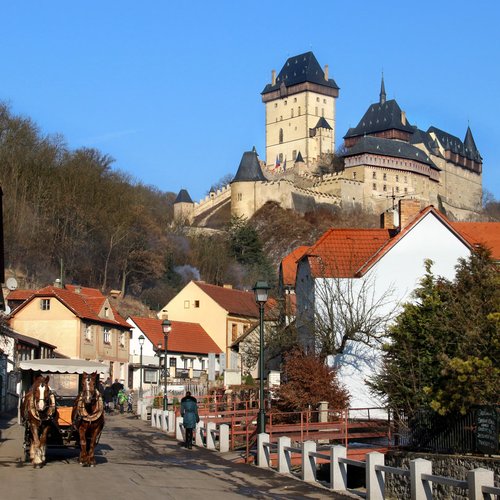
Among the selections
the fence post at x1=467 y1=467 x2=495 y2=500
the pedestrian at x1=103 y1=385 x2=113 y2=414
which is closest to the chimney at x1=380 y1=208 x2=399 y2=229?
the pedestrian at x1=103 y1=385 x2=113 y2=414

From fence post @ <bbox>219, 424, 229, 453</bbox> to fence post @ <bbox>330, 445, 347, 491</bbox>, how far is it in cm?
729

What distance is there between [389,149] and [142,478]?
150m

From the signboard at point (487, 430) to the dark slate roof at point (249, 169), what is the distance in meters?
134

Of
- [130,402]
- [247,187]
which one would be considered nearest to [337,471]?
[130,402]

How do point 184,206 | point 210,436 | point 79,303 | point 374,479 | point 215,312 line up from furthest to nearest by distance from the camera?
point 184,206
point 215,312
point 79,303
point 210,436
point 374,479

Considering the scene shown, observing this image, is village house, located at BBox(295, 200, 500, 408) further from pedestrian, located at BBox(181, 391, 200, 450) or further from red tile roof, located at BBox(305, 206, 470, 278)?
pedestrian, located at BBox(181, 391, 200, 450)

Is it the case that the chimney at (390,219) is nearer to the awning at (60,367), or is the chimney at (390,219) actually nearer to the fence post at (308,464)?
the awning at (60,367)

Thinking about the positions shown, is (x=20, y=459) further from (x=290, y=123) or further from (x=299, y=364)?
(x=290, y=123)

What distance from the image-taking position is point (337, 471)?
1753 centimetres

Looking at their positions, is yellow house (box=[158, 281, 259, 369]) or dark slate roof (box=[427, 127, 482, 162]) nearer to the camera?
yellow house (box=[158, 281, 259, 369])

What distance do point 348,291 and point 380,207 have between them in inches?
4808

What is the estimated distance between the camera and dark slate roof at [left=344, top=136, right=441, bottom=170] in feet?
533

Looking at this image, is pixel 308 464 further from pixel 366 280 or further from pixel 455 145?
pixel 455 145

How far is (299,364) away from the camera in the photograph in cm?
2970
